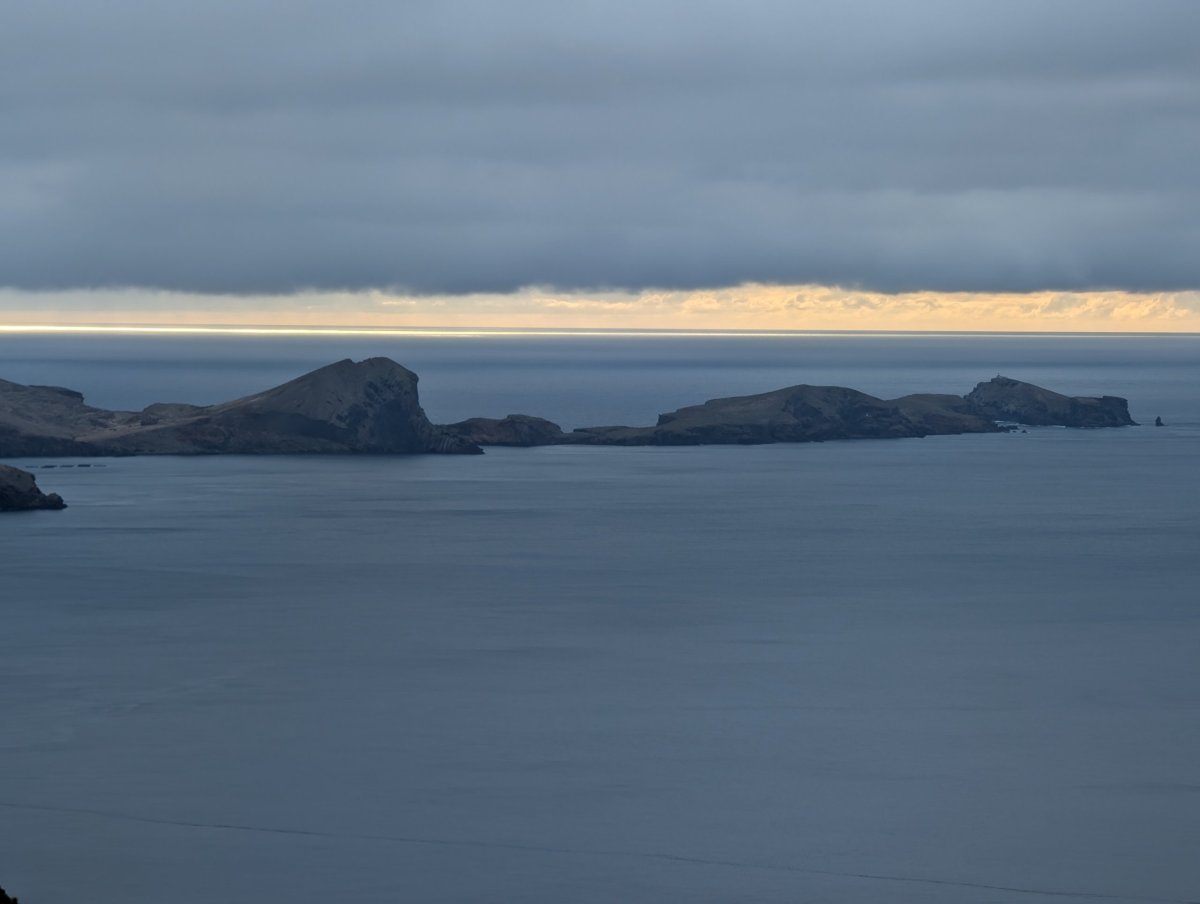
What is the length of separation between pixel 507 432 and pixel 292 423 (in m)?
15.7

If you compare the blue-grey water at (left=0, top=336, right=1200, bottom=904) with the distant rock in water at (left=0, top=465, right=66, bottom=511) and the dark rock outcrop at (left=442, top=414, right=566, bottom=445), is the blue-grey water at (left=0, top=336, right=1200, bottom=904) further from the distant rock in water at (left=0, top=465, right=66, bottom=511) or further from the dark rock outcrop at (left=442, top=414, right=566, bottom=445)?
the dark rock outcrop at (left=442, top=414, right=566, bottom=445)

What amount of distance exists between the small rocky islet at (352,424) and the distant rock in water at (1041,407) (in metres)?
16.2

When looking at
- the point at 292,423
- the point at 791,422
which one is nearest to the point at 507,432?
the point at 292,423

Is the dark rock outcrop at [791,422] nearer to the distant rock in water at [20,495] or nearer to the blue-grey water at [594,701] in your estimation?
the blue-grey water at [594,701]

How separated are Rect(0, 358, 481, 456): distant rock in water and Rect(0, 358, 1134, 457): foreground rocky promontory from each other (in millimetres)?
54

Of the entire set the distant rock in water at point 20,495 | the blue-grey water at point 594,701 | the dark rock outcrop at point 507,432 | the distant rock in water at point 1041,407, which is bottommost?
the blue-grey water at point 594,701

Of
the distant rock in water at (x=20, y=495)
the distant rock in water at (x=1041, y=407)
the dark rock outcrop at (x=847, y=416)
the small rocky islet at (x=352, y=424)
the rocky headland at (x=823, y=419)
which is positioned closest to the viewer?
the distant rock in water at (x=20, y=495)

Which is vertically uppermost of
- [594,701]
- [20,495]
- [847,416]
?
[847,416]

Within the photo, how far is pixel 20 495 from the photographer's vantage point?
69.8 m

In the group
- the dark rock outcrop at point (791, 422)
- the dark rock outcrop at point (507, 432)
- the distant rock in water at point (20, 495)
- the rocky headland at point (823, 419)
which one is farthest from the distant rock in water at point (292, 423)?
the distant rock in water at point (20, 495)

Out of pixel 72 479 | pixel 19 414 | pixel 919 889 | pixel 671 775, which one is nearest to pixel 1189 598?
pixel 671 775

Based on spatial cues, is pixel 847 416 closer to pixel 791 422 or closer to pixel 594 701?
pixel 791 422

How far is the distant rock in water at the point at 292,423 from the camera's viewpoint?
9400 centimetres

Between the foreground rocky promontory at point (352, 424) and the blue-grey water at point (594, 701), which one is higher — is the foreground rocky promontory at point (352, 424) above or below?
above
